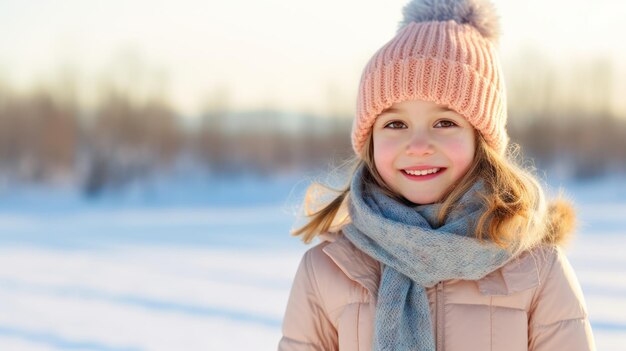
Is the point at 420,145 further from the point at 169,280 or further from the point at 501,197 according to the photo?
the point at 169,280

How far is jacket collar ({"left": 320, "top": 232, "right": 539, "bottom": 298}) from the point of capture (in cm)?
147

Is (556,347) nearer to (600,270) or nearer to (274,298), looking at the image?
(274,298)

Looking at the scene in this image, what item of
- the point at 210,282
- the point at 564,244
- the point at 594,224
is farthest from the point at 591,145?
the point at 564,244

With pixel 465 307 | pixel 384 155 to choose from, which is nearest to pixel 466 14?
pixel 384 155

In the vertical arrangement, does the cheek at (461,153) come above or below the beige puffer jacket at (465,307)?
above

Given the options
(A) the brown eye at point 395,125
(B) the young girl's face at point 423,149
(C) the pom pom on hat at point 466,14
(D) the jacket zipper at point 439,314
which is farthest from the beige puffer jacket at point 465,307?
(C) the pom pom on hat at point 466,14

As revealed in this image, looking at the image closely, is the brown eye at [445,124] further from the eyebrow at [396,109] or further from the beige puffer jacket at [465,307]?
the beige puffer jacket at [465,307]

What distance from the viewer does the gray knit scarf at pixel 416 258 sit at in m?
1.45

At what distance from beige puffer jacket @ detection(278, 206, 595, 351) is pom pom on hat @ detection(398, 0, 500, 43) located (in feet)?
1.82

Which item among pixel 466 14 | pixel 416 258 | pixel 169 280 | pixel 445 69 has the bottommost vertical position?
pixel 169 280

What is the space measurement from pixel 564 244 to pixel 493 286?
0.81 feet

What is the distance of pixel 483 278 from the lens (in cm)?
150

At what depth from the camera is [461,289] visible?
1.49 m

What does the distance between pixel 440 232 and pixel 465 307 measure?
6.8 inches
